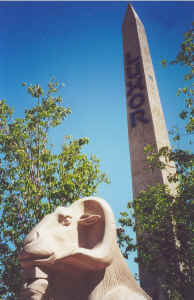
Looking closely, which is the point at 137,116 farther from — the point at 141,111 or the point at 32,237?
the point at 32,237

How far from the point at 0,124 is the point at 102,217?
10.2 meters

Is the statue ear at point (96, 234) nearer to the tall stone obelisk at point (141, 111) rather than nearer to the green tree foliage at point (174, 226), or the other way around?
the green tree foliage at point (174, 226)

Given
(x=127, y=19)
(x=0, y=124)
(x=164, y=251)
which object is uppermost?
(x=127, y=19)

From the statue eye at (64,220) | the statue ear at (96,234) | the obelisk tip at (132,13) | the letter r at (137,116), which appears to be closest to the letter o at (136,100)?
the letter r at (137,116)

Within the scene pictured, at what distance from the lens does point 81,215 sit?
11.7ft

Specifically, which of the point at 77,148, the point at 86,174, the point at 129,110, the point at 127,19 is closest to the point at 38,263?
the point at 86,174

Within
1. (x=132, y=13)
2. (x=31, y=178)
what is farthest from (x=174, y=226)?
(x=132, y=13)

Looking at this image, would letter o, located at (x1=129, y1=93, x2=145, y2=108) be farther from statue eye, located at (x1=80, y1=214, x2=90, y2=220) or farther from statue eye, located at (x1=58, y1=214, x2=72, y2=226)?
statue eye, located at (x1=58, y1=214, x2=72, y2=226)

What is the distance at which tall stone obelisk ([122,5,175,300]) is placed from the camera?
49.4 ft

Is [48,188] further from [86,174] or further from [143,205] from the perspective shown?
[143,205]

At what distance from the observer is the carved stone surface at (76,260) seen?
298 centimetres

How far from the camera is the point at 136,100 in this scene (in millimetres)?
17984

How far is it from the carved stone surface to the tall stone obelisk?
34.8 feet

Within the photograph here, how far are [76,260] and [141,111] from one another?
48.5 ft
